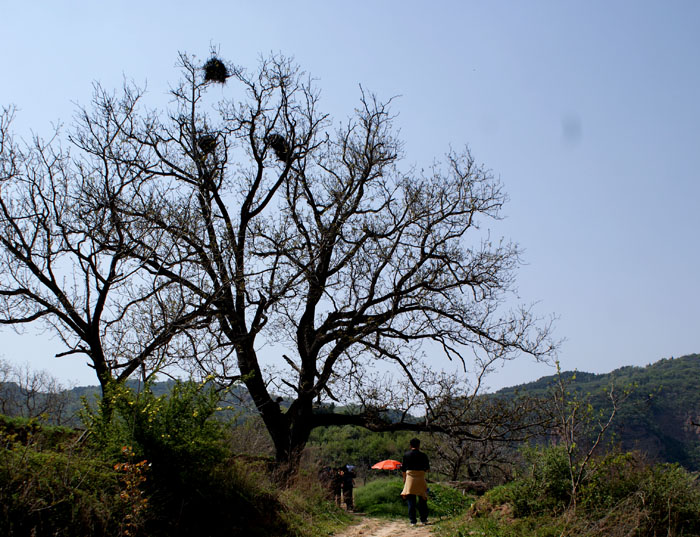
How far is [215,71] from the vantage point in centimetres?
1490

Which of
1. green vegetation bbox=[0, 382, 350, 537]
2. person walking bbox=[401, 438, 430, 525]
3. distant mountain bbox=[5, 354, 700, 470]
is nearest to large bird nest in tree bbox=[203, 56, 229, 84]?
green vegetation bbox=[0, 382, 350, 537]

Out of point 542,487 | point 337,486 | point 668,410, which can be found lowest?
point 337,486

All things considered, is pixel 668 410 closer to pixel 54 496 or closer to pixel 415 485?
pixel 415 485

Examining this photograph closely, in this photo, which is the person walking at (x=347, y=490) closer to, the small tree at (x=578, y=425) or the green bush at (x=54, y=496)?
the small tree at (x=578, y=425)

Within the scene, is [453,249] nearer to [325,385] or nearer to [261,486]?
[325,385]

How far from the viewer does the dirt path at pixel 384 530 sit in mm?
9922

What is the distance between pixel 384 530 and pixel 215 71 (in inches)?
472

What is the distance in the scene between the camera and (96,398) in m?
6.96

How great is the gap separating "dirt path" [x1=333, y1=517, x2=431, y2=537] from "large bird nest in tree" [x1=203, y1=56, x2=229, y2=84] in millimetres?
11663

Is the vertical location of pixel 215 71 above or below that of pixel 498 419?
above

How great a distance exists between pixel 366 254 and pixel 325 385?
4.04 metres

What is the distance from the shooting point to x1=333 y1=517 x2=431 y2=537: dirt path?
9.92 m

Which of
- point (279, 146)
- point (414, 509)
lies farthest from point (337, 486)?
point (279, 146)

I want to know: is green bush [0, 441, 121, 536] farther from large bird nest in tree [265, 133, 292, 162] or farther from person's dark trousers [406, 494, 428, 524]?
large bird nest in tree [265, 133, 292, 162]
